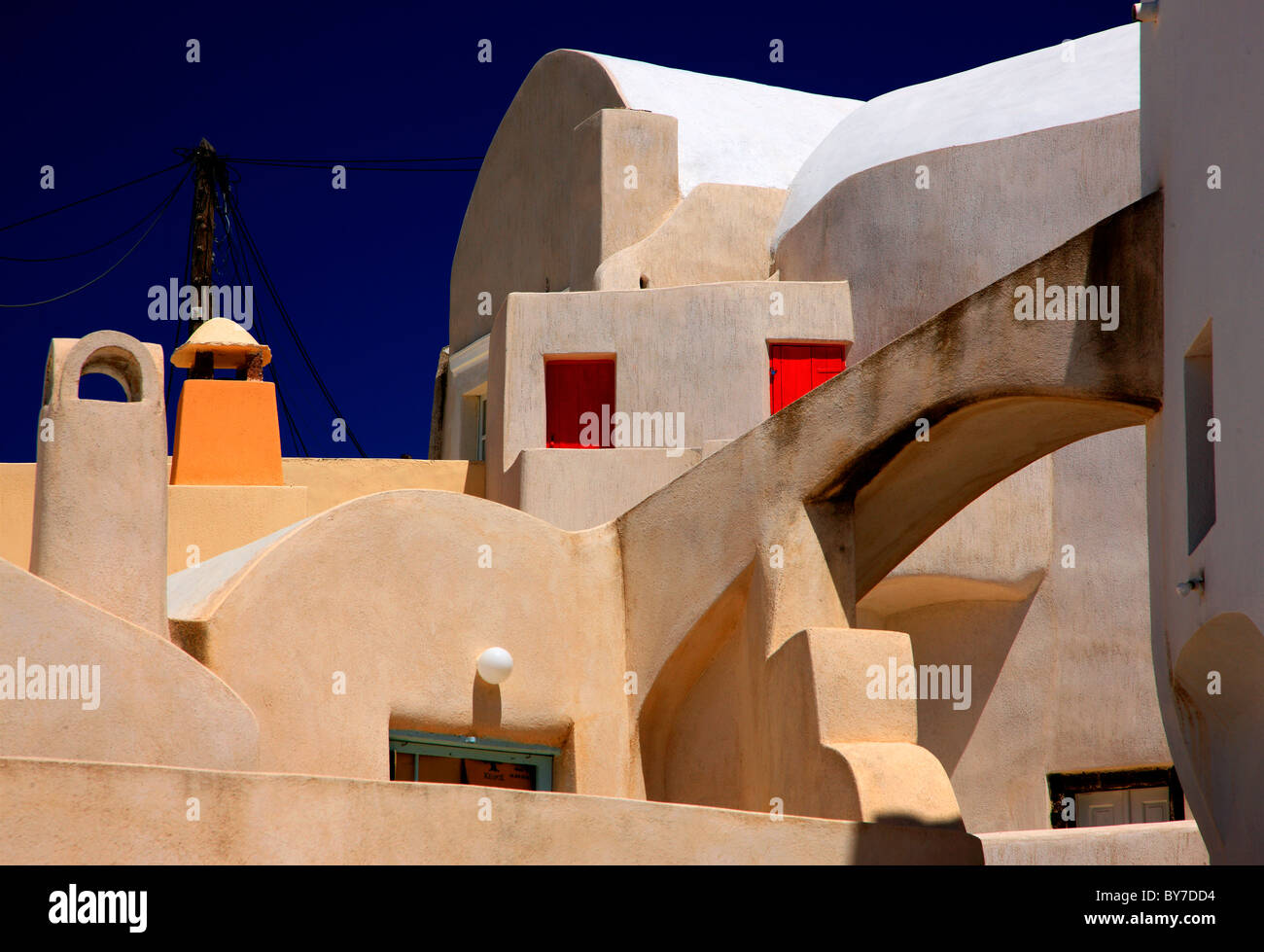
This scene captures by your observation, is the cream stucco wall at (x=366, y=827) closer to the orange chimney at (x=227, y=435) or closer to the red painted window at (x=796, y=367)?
the red painted window at (x=796, y=367)

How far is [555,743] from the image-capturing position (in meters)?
14.2

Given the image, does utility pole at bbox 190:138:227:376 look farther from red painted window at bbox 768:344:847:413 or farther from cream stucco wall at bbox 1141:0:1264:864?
cream stucco wall at bbox 1141:0:1264:864

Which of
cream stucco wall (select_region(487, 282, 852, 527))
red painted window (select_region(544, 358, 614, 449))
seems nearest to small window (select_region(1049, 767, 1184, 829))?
cream stucco wall (select_region(487, 282, 852, 527))

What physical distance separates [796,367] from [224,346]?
24.7ft

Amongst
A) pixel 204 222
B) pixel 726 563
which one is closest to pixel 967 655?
pixel 726 563

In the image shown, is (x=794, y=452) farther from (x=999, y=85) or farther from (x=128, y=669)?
(x=999, y=85)

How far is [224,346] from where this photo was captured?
22.0m

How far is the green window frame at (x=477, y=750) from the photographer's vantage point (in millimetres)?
13555

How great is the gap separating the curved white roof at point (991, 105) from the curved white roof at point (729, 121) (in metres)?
1.78

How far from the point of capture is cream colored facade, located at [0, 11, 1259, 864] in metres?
10.5

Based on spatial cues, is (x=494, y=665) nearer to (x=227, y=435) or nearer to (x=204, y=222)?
(x=227, y=435)

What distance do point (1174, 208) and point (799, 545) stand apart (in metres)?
4.03

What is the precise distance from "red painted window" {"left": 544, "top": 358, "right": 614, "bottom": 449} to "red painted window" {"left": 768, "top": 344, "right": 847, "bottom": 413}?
2.01 metres
